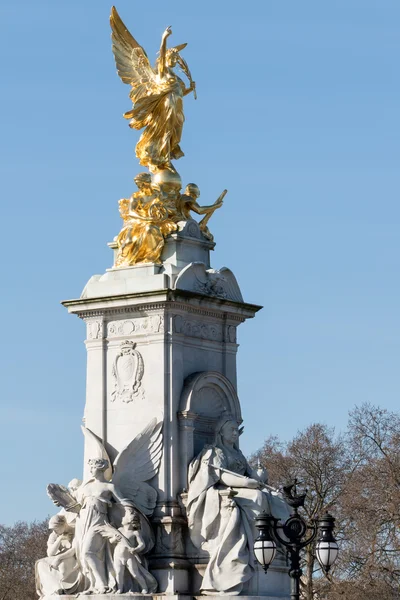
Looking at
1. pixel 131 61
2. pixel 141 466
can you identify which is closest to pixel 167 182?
pixel 131 61

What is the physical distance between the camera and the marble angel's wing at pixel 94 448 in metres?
30.1

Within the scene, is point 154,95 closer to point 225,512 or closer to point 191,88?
point 191,88

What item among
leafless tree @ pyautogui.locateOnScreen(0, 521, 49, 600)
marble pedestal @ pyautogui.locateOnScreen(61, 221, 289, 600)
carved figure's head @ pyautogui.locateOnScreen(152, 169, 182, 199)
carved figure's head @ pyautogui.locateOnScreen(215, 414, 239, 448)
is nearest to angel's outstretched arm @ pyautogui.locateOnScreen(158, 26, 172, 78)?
carved figure's head @ pyautogui.locateOnScreen(152, 169, 182, 199)

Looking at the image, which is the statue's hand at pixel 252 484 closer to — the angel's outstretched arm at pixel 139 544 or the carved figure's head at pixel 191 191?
the angel's outstretched arm at pixel 139 544

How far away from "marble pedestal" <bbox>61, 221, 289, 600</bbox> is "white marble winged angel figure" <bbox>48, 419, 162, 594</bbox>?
19cm

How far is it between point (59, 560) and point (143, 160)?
660 cm

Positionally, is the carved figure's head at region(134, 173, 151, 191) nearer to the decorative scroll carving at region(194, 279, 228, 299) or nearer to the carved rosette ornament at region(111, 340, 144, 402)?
the decorative scroll carving at region(194, 279, 228, 299)

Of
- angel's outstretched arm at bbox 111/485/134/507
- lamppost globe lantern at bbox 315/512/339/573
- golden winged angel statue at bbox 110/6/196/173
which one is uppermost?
golden winged angel statue at bbox 110/6/196/173

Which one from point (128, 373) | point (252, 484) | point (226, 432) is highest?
point (128, 373)

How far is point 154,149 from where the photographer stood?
31594 millimetres

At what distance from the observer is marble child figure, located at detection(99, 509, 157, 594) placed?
95.3 ft

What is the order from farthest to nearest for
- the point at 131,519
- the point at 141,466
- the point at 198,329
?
the point at 198,329 → the point at 141,466 → the point at 131,519

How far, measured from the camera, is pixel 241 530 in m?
29.2

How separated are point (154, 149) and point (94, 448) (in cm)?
497
